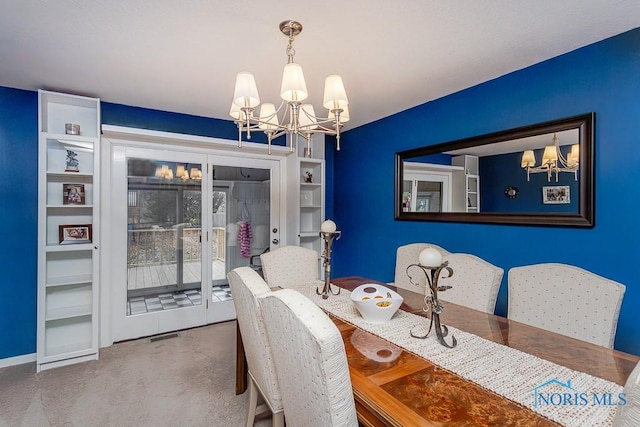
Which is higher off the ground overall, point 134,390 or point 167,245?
point 167,245

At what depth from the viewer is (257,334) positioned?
1.37 meters

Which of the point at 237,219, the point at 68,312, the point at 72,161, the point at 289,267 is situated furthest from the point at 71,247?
the point at 289,267

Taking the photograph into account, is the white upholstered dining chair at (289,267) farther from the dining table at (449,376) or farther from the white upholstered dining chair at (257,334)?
the dining table at (449,376)

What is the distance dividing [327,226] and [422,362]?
41.0 inches

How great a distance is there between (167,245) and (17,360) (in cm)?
148

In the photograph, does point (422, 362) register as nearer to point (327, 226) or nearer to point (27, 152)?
point (327, 226)

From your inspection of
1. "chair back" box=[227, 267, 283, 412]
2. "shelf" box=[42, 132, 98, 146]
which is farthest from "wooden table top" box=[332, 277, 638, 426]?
"shelf" box=[42, 132, 98, 146]

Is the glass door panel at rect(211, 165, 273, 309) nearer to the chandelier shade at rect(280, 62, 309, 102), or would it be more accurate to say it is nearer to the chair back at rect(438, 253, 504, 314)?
the chandelier shade at rect(280, 62, 309, 102)

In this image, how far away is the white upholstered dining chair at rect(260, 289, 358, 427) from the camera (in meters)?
0.86

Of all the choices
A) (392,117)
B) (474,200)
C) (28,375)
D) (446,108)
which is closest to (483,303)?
(474,200)

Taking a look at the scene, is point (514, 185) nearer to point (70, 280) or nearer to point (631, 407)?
Result: point (631, 407)

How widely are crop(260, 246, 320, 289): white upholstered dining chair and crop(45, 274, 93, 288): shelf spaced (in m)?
1.61

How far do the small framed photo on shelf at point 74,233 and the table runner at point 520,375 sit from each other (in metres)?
2.71

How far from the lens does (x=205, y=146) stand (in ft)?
11.1
